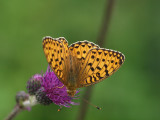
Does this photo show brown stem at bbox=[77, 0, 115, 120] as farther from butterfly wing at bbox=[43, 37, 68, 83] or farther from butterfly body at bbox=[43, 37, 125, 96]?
butterfly wing at bbox=[43, 37, 68, 83]

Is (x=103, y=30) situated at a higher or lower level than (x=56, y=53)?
higher

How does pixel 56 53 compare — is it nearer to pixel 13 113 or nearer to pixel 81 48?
pixel 81 48

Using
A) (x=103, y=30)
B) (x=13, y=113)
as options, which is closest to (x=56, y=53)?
(x=103, y=30)

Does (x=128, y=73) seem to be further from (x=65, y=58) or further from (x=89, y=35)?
(x=65, y=58)

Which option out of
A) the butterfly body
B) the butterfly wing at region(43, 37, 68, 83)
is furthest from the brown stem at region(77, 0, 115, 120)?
the butterfly wing at region(43, 37, 68, 83)

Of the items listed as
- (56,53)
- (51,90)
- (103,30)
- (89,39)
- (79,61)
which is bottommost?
(51,90)

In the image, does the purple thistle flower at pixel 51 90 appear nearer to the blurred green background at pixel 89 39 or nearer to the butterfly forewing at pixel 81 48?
the butterfly forewing at pixel 81 48

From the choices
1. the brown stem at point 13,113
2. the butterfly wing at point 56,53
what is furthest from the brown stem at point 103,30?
the brown stem at point 13,113
